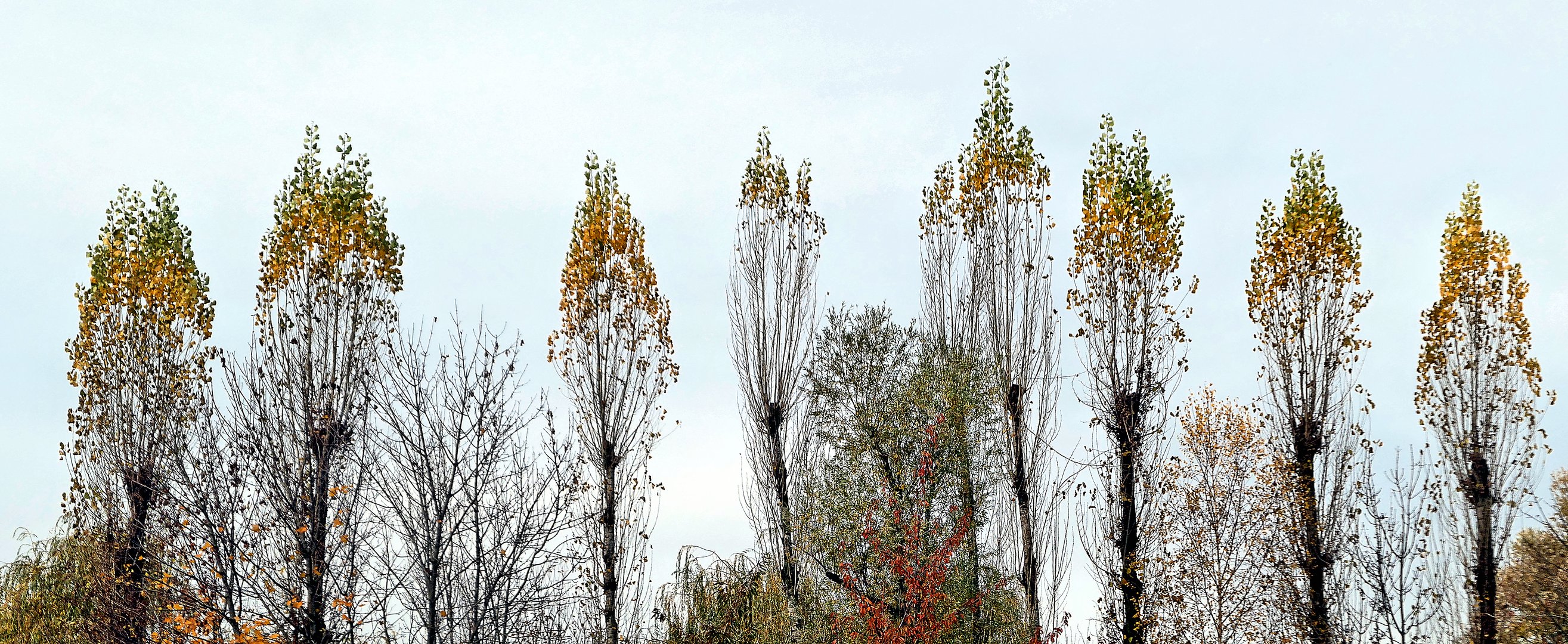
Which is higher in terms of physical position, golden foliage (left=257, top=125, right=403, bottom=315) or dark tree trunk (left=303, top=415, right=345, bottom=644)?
golden foliage (left=257, top=125, right=403, bottom=315)

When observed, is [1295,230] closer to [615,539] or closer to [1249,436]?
[1249,436]

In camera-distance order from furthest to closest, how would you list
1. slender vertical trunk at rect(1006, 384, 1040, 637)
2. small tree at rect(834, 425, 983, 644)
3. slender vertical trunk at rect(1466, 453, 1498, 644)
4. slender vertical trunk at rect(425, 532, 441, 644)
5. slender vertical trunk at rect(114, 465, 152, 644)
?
1. slender vertical trunk at rect(1006, 384, 1040, 637)
2. small tree at rect(834, 425, 983, 644)
3. slender vertical trunk at rect(1466, 453, 1498, 644)
4. slender vertical trunk at rect(114, 465, 152, 644)
5. slender vertical trunk at rect(425, 532, 441, 644)

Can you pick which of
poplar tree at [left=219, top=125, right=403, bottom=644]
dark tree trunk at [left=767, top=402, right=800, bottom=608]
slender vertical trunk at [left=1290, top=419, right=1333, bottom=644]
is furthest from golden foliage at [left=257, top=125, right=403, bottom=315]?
slender vertical trunk at [left=1290, top=419, right=1333, bottom=644]

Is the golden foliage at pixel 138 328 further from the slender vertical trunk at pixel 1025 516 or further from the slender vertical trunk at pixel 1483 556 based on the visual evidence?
the slender vertical trunk at pixel 1483 556

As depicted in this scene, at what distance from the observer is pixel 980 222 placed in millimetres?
19672

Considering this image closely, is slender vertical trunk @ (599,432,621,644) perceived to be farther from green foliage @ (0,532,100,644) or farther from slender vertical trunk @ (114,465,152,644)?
green foliage @ (0,532,100,644)

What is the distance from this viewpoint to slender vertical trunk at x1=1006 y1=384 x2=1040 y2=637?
57.0 ft

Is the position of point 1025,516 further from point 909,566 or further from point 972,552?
point 909,566

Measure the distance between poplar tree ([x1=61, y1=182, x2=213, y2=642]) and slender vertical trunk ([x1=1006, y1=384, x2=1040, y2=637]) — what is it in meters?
12.3

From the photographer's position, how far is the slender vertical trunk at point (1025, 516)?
17359mm

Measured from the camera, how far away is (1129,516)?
1631 centimetres

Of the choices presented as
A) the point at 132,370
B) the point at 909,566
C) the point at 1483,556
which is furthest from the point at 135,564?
the point at 1483,556

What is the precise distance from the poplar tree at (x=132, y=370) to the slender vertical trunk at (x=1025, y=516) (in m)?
→ 12.3

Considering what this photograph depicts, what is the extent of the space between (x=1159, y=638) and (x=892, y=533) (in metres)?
4.03
